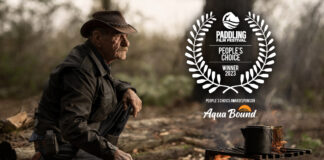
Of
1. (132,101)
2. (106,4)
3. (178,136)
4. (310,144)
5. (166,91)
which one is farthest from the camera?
(106,4)

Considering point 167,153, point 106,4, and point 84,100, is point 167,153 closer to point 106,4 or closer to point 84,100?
point 84,100

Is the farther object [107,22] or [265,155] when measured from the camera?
[265,155]

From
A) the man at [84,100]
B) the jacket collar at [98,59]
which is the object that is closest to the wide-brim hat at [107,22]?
the man at [84,100]

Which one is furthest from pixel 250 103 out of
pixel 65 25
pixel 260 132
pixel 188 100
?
pixel 65 25

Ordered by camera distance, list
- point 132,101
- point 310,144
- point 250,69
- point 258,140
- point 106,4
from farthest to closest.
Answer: point 106,4 < point 250,69 < point 310,144 < point 258,140 < point 132,101

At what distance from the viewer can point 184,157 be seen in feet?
18.7

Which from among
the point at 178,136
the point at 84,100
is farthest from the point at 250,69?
the point at 84,100

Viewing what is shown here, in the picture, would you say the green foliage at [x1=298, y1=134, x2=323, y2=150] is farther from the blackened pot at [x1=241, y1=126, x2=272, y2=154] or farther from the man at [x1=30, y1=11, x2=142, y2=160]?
the man at [x1=30, y1=11, x2=142, y2=160]

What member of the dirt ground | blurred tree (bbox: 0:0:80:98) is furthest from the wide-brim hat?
blurred tree (bbox: 0:0:80:98)

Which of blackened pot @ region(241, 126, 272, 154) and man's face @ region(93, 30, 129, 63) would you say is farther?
blackened pot @ region(241, 126, 272, 154)

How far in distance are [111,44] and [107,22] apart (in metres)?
0.21

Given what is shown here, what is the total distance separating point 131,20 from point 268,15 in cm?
484

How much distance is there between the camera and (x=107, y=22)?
10.2 ft

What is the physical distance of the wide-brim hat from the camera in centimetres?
313
